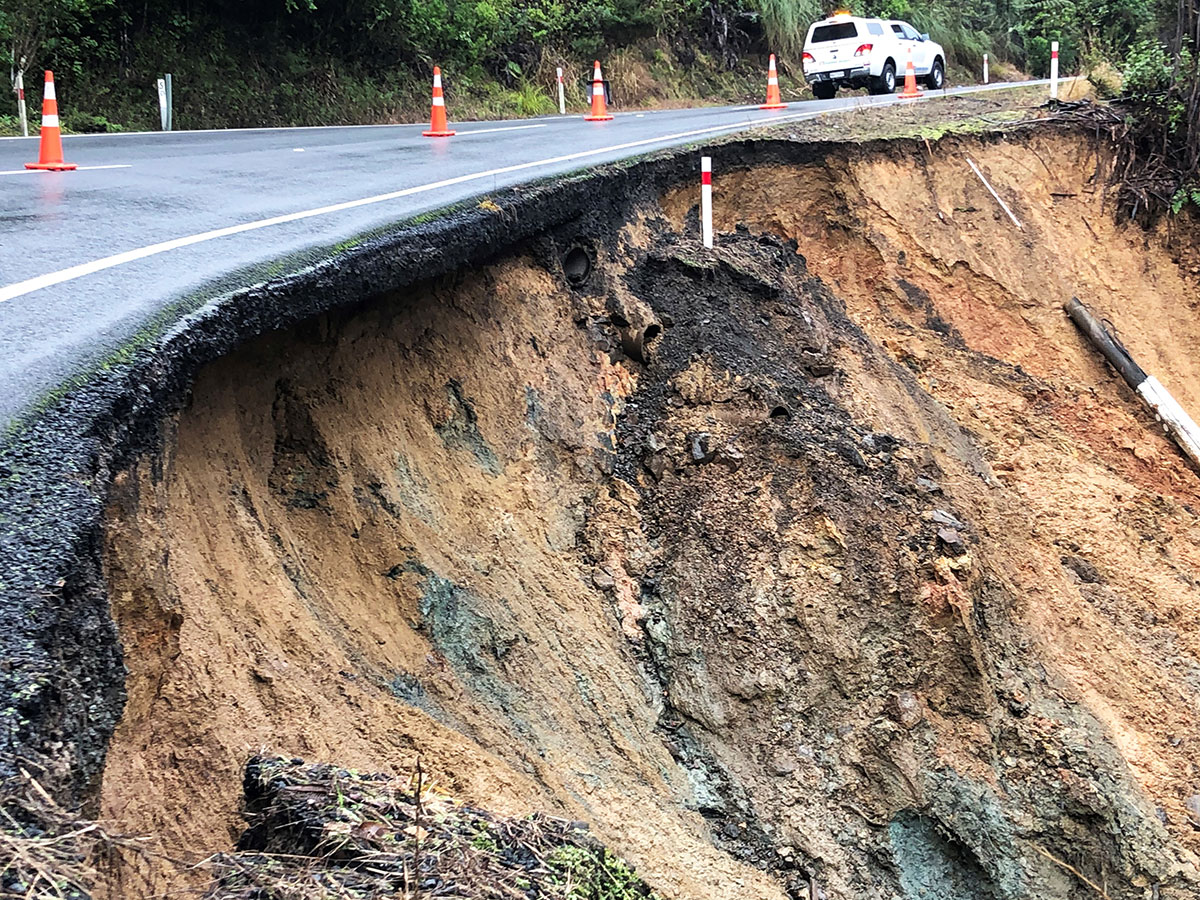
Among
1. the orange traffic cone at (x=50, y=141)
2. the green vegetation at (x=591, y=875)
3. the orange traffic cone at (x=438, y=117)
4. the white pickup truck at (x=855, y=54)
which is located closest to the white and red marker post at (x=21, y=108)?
the orange traffic cone at (x=50, y=141)

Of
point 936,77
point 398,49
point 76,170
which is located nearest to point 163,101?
point 398,49

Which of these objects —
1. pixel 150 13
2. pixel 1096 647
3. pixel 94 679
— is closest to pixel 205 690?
pixel 94 679

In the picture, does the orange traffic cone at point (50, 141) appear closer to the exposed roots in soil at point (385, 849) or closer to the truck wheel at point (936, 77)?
the exposed roots in soil at point (385, 849)

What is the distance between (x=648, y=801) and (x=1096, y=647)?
3.68 m

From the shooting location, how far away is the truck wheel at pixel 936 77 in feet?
77.0

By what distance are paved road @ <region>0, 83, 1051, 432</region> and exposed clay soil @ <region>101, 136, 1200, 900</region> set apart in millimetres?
483

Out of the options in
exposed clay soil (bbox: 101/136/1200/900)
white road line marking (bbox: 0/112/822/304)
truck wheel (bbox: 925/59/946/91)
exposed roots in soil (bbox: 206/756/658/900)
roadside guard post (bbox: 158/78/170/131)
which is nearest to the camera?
exposed roots in soil (bbox: 206/756/658/900)

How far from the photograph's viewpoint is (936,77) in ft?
77.7

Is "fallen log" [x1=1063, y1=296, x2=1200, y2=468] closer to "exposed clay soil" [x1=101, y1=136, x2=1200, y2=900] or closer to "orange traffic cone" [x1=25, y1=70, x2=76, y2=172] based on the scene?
"exposed clay soil" [x1=101, y1=136, x2=1200, y2=900]

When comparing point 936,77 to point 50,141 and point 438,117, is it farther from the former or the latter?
point 50,141

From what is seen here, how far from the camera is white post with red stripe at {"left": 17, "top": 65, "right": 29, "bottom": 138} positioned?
41.6ft

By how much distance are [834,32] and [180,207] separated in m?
18.1

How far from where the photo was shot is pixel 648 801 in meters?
5.31

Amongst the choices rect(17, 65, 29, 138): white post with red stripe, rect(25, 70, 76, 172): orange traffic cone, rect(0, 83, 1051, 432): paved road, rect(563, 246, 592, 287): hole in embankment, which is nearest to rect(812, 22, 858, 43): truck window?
rect(0, 83, 1051, 432): paved road
